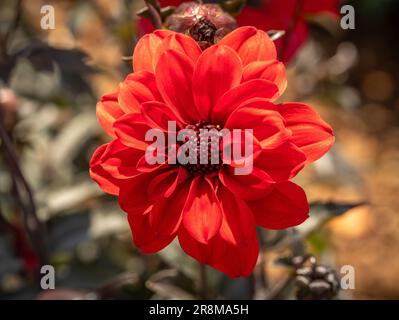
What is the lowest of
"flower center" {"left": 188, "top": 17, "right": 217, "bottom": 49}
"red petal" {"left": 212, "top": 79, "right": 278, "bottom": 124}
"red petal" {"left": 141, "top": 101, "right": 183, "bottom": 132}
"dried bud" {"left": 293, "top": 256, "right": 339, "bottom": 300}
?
"dried bud" {"left": 293, "top": 256, "right": 339, "bottom": 300}

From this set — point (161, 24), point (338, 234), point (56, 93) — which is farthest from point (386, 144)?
point (161, 24)

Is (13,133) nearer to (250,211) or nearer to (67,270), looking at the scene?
(67,270)

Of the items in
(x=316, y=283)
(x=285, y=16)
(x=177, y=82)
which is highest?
(x=285, y=16)

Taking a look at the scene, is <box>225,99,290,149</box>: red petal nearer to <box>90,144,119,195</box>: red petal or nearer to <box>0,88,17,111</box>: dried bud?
<box>90,144,119,195</box>: red petal

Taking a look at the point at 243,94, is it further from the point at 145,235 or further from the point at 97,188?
the point at 97,188

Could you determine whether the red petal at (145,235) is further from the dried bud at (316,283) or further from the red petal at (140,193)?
the dried bud at (316,283)

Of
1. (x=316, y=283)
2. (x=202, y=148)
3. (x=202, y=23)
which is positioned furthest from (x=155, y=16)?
(x=316, y=283)

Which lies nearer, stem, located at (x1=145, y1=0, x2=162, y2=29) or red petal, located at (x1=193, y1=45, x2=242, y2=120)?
red petal, located at (x1=193, y1=45, x2=242, y2=120)

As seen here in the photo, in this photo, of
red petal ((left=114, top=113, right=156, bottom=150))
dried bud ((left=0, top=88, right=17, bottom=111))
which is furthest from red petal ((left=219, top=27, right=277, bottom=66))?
dried bud ((left=0, top=88, right=17, bottom=111))
